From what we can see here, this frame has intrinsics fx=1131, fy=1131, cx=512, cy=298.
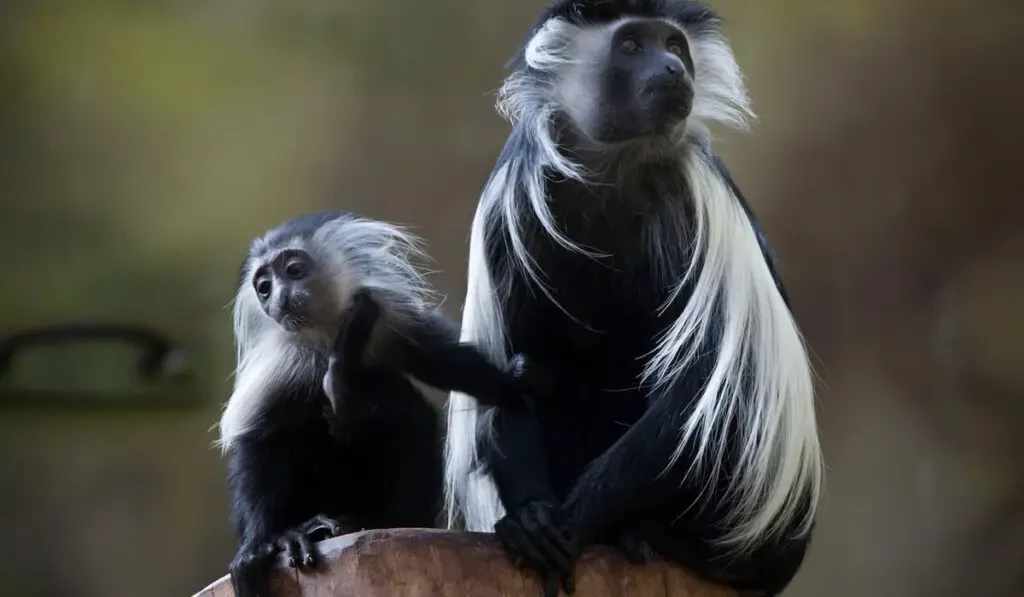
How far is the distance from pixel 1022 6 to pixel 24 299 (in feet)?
8.02

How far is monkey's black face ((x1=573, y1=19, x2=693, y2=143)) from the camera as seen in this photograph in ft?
5.66

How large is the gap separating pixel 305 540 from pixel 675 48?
0.98 m

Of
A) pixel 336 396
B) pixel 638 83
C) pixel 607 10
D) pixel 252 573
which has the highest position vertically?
pixel 607 10

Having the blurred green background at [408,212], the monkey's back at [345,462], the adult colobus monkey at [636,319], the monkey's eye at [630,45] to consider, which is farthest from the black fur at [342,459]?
the blurred green background at [408,212]

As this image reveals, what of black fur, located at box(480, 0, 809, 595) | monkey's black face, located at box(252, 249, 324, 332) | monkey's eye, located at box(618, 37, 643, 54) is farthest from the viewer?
monkey's eye, located at box(618, 37, 643, 54)

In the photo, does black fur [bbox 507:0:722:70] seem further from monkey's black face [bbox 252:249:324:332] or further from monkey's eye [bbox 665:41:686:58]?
monkey's black face [bbox 252:249:324:332]

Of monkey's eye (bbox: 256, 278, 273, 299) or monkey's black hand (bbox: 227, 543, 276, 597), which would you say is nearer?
monkey's black hand (bbox: 227, 543, 276, 597)

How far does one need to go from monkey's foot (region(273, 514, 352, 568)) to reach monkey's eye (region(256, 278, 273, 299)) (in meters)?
0.36

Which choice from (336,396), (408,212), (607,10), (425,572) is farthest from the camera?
(408,212)

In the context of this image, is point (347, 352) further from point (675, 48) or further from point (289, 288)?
point (675, 48)

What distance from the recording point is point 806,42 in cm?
272

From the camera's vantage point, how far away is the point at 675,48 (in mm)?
1858

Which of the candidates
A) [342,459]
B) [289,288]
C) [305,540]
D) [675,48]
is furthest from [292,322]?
[675,48]

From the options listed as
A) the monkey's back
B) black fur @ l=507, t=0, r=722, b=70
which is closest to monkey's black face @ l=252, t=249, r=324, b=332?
the monkey's back
